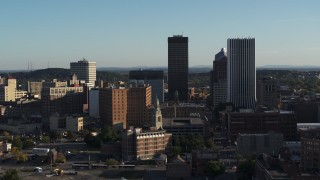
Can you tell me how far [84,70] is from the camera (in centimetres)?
16588

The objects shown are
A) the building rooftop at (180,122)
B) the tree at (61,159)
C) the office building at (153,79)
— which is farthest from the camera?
the office building at (153,79)

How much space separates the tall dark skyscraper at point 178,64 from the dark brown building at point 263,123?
214ft

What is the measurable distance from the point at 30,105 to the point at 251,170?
236 feet

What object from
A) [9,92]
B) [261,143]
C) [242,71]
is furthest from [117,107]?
[9,92]

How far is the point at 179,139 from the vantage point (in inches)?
2864

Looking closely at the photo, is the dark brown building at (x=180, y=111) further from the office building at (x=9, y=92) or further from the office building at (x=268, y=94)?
the office building at (x=9, y=92)

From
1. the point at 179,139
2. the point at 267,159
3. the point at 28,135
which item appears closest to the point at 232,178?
the point at 267,159

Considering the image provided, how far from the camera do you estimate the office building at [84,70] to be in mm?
165125

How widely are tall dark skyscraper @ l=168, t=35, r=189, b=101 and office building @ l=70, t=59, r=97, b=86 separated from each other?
2852 cm

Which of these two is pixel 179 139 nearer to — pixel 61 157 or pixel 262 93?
pixel 61 157

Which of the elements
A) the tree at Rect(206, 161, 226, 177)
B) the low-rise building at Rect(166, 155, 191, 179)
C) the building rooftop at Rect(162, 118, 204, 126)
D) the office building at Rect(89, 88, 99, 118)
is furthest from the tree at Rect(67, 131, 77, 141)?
the tree at Rect(206, 161, 226, 177)

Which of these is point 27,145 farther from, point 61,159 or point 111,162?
point 111,162

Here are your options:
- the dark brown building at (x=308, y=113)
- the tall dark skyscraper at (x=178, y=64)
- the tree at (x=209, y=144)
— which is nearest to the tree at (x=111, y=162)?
the tree at (x=209, y=144)

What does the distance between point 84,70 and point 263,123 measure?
93.9 m
